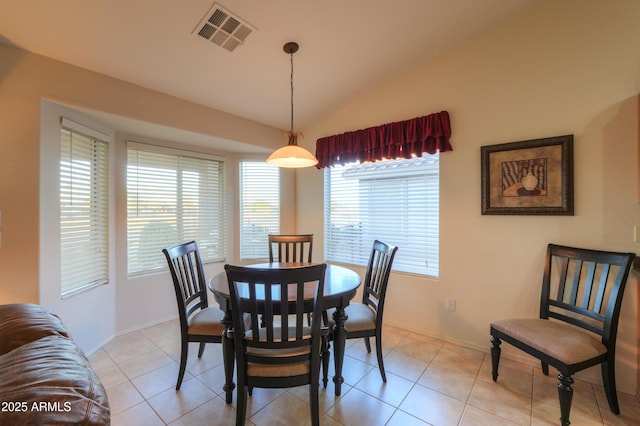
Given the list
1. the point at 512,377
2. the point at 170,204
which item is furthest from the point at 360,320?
the point at 170,204

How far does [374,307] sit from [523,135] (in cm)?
193

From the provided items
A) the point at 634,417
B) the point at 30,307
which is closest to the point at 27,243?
the point at 30,307

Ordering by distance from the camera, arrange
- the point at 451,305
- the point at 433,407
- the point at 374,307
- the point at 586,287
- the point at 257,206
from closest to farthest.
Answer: the point at 433,407 < the point at 586,287 < the point at 374,307 < the point at 451,305 < the point at 257,206

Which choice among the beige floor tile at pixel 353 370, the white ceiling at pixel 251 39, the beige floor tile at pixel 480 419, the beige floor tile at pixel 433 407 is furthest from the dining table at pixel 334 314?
the white ceiling at pixel 251 39

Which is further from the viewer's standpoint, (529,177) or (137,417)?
(529,177)

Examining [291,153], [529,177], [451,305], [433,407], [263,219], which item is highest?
[291,153]

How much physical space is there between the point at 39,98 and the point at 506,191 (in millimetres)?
3785

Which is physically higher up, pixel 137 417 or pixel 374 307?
pixel 374 307

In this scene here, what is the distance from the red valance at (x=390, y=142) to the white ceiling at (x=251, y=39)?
0.57 meters

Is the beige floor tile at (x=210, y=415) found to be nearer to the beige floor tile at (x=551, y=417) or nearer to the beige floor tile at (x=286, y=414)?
the beige floor tile at (x=286, y=414)

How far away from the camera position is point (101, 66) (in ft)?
7.13

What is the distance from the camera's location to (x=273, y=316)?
1.50 m

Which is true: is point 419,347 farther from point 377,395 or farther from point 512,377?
point 377,395

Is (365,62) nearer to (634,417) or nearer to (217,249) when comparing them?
(217,249)
